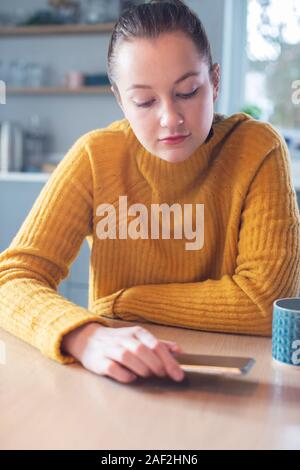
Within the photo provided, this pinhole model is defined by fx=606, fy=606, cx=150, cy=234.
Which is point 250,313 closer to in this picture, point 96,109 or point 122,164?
point 122,164

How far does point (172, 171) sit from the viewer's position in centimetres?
118

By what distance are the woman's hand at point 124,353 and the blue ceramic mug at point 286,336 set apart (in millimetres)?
161

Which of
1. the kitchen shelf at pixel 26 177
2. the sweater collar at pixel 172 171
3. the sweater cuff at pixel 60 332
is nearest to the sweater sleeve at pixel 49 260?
the sweater cuff at pixel 60 332

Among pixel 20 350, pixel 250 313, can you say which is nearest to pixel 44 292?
pixel 20 350

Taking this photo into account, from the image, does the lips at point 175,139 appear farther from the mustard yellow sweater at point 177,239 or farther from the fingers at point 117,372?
the fingers at point 117,372

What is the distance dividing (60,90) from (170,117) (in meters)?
2.39

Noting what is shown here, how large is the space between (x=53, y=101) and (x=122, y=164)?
7.64 ft

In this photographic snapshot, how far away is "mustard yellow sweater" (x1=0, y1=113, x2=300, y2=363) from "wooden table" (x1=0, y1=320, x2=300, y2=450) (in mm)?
199

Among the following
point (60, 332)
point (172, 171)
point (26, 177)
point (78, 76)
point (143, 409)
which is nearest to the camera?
point (143, 409)

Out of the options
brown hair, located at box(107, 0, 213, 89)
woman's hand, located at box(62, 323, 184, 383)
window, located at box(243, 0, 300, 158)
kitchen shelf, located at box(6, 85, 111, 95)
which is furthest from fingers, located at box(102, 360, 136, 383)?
kitchen shelf, located at box(6, 85, 111, 95)

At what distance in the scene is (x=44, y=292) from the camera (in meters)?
0.98

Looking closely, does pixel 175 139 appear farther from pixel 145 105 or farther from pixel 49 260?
pixel 49 260

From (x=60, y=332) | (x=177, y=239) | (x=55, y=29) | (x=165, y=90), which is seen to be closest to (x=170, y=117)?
(x=165, y=90)

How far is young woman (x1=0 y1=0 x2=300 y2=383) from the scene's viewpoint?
988mm
